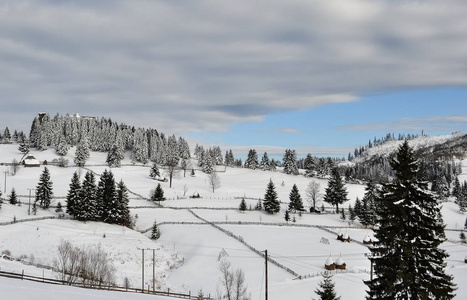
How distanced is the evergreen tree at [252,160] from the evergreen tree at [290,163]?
14.9 metres

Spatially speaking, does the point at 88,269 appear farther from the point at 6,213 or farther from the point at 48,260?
the point at 6,213

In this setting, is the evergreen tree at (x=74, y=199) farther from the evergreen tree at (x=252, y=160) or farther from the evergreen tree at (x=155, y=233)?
the evergreen tree at (x=252, y=160)

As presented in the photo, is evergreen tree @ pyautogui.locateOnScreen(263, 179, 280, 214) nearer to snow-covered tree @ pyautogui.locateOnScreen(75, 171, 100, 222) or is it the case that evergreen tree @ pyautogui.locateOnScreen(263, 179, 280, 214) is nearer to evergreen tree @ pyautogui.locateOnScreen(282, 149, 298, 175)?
snow-covered tree @ pyautogui.locateOnScreen(75, 171, 100, 222)

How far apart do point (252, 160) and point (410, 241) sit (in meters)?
151

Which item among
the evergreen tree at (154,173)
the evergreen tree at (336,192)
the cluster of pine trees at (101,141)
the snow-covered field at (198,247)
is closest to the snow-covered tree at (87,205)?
the snow-covered field at (198,247)

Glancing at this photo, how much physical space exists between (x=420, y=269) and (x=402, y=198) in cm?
375

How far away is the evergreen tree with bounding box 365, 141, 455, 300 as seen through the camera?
1992cm

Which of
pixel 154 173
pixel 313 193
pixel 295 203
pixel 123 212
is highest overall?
pixel 154 173

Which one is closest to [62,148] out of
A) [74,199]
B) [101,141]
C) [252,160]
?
[101,141]

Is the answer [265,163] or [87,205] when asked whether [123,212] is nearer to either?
[87,205]

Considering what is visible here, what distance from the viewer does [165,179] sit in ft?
395

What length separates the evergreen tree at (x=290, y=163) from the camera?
157m

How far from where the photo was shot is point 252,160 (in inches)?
6752

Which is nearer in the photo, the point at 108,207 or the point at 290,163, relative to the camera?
the point at 108,207
